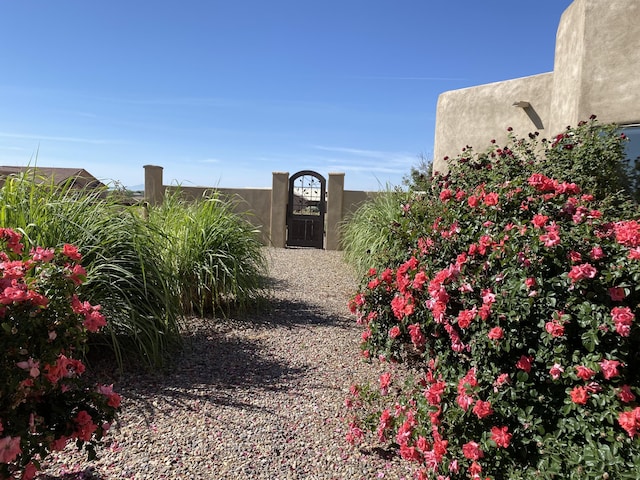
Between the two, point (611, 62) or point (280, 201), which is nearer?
point (611, 62)

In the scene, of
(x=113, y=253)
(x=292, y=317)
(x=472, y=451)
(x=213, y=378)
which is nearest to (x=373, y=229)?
(x=292, y=317)

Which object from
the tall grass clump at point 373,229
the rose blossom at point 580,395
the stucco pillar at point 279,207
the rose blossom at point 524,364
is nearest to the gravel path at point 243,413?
the rose blossom at point 524,364

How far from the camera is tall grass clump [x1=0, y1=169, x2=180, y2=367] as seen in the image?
340 centimetres

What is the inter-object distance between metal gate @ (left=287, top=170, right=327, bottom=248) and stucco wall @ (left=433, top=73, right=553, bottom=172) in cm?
329

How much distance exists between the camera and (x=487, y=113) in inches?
364

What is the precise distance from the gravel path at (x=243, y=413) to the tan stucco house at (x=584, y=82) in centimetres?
443

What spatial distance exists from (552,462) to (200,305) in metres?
3.90

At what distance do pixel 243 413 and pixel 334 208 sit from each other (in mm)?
9478

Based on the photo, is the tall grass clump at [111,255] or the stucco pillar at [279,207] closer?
the tall grass clump at [111,255]

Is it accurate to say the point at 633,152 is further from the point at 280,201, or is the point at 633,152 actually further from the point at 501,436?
the point at 280,201

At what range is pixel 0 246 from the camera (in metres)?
2.76

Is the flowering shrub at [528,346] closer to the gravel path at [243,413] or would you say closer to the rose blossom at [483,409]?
the rose blossom at [483,409]

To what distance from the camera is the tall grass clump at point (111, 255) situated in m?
3.40

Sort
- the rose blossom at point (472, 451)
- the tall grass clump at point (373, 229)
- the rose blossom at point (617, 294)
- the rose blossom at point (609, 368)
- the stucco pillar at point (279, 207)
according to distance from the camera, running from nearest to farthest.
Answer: the rose blossom at point (609, 368), the rose blossom at point (617, 294), the rose blossom at point (472, 451), the tall grass clump at point (373, 229), the stucco pillar at point (279, 207)
